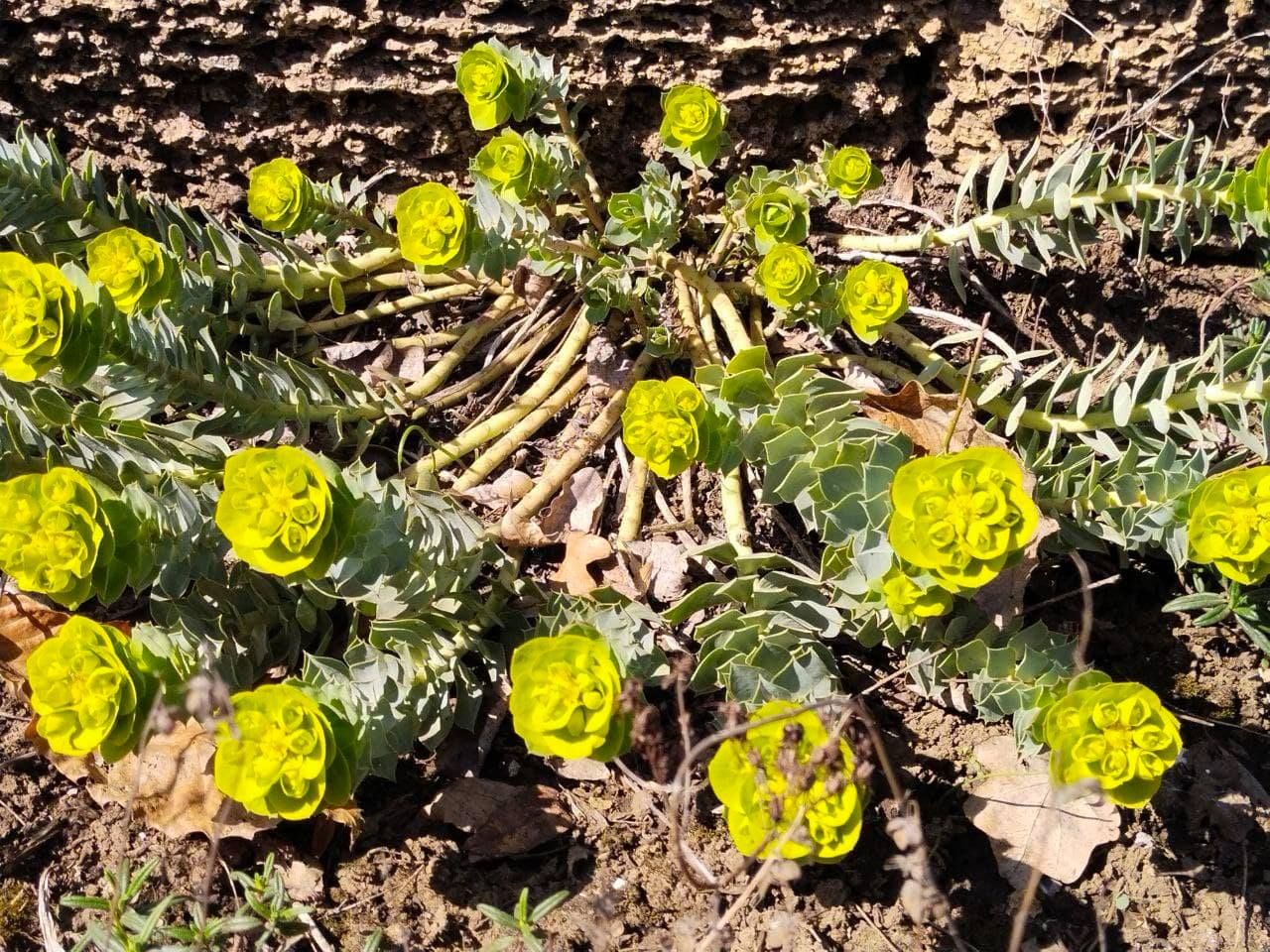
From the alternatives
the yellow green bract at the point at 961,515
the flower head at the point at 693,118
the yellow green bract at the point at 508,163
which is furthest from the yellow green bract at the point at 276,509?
the flower head at the point at 693,118

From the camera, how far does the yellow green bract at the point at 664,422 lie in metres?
2.05

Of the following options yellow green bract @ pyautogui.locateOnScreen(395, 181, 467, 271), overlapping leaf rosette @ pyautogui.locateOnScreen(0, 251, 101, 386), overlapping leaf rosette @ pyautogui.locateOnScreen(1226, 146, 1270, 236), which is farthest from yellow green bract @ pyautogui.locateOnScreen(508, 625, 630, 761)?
overlapping leaf rosette @ pyautogui.locateOnScreen(1226, 146, 1270, 236)

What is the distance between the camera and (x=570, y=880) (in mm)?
2332

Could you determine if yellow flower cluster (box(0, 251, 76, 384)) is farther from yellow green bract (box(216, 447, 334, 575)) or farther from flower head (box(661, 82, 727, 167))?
flower head (box(661, 82, 727, 167))

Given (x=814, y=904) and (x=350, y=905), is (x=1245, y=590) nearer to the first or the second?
(x=814, y=904)

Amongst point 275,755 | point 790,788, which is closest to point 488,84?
point 275,755

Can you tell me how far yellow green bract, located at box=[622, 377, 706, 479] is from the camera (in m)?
2.05

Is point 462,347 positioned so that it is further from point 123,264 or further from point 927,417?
point 927,417

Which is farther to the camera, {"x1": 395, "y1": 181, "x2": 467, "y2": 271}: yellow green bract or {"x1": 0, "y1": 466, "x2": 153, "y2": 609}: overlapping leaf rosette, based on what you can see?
{"x1": 395, "y1": 181, "x2": 467, "y2": 271}: yellow green bract

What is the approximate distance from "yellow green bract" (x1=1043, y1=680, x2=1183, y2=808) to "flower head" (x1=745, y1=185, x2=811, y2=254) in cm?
116

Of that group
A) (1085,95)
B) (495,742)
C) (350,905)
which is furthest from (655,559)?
(1085,95)

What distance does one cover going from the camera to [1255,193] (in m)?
2.22

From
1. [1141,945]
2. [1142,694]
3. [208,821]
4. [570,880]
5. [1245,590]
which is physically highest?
[1142,694]

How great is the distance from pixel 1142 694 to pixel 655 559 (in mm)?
1108
